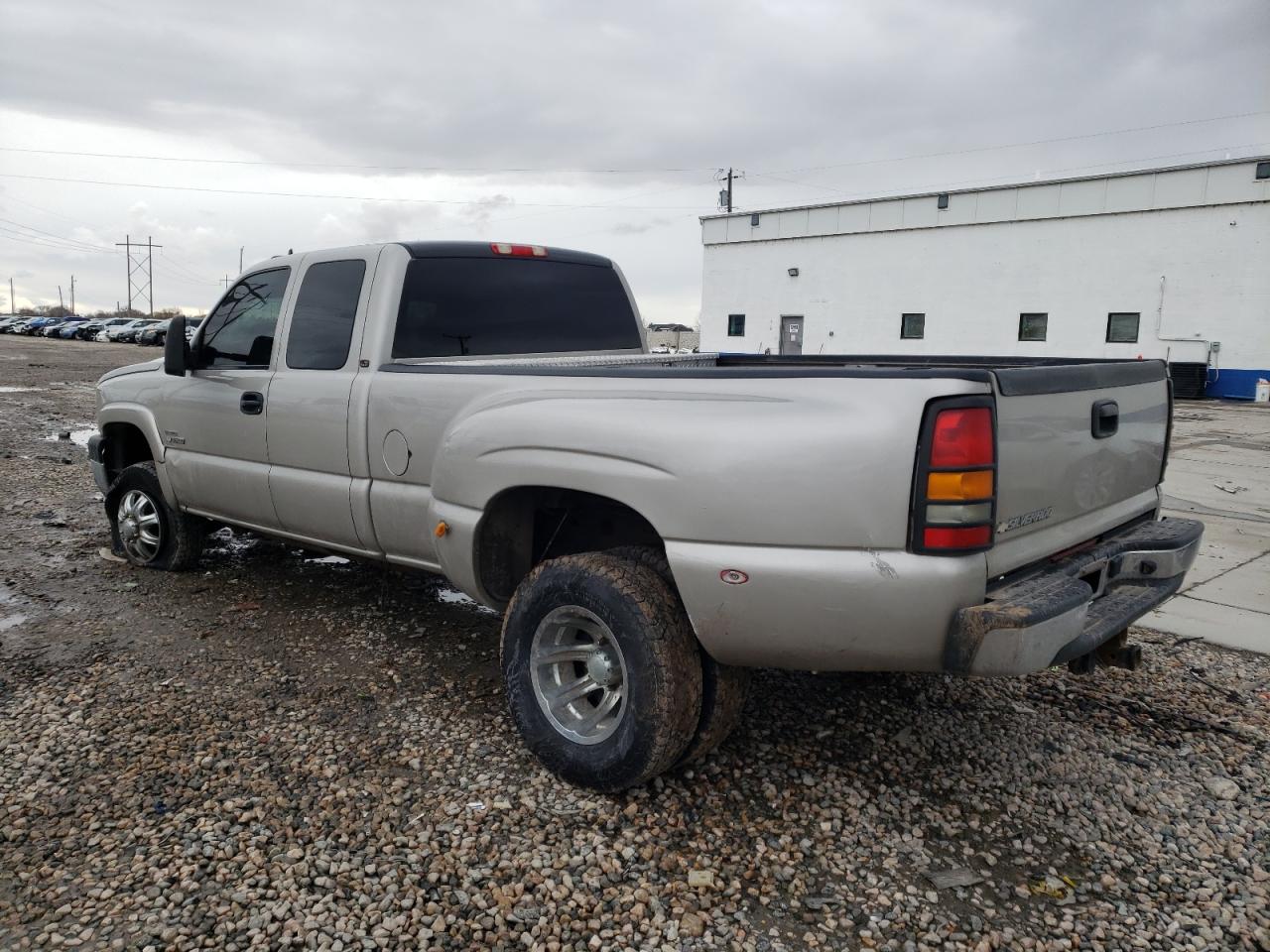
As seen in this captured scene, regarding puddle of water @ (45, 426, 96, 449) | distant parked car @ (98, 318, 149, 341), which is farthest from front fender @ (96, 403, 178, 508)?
distant parked car @ (98, 318, 149, 341)

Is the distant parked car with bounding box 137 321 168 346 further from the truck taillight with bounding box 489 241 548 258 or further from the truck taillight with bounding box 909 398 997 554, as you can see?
the truck taillight with bounding box 909 398 997 554

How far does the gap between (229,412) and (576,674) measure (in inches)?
105

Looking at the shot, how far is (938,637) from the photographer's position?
2.58 meters

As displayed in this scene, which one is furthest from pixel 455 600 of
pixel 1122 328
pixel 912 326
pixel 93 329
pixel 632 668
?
pixel 93 329

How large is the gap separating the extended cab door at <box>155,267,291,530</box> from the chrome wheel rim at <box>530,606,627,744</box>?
2.10 m

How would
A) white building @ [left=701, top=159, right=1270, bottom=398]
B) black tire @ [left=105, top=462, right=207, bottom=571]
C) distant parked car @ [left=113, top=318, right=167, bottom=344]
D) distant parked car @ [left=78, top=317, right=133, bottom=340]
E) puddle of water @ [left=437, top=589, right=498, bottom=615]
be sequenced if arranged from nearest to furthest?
puddle of water @ [left=437, top=589, right=498, bottom=615]
black tire @ [left=105, top=462, right=207, bottom=571]
white building @ [left=701, top=159, right=1270, bottom=398]
distant parked car @ [left=113, top=318, right=167, bottom=344]
distant parked car @ [left=78, top=317, right=133, bottom=340]

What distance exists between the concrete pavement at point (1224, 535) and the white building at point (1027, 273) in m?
12.0

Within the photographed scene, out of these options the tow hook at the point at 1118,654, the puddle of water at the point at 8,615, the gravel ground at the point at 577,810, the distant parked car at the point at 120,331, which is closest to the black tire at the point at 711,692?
the gravel ground at the point at 577,810

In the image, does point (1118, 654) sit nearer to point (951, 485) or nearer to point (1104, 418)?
point (1104, 418)

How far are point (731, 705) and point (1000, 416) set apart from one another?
1291mm

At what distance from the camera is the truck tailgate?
8.80 feet

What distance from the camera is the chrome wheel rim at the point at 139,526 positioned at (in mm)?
5723

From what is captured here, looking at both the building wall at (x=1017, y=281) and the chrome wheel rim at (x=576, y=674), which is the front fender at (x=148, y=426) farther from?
the building wall at (x=1017, y=281)

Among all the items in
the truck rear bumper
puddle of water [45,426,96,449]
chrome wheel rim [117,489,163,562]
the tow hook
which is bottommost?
puddle of water [45,426,96,449]
